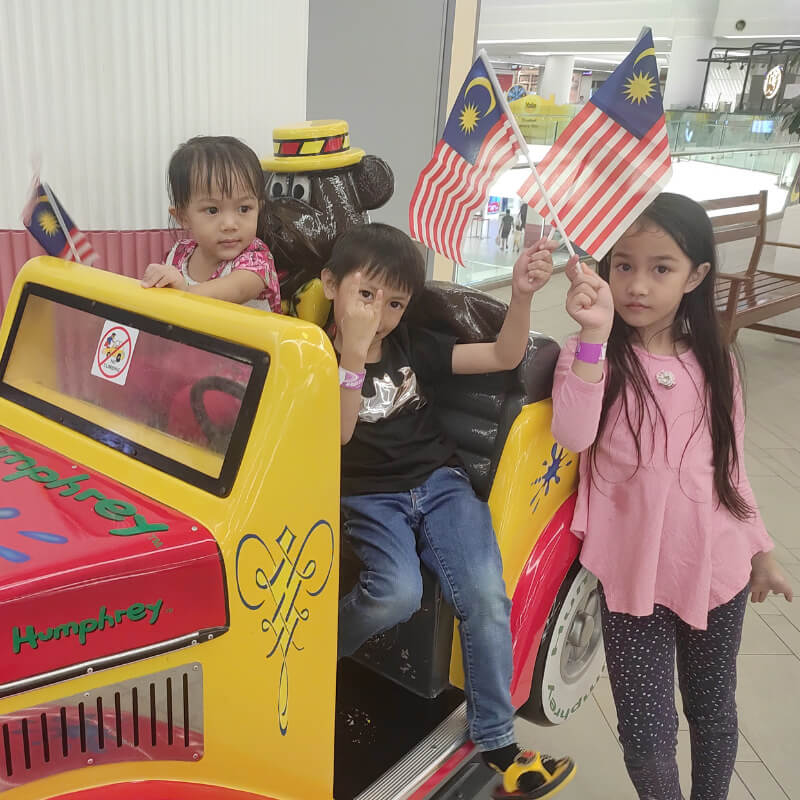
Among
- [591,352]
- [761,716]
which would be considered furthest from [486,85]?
[761,716]

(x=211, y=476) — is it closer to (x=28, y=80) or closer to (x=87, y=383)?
(x=87, y=383)

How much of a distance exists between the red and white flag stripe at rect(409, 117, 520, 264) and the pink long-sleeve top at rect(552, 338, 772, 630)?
35 centimetres

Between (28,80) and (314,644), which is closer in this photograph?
(314,644)

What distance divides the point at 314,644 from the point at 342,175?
120 centimetres

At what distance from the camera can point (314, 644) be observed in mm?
1205

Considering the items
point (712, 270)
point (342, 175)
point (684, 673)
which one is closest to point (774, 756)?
point (684, 673)

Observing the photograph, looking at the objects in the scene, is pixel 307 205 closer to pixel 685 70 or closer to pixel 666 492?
pixel 666 492

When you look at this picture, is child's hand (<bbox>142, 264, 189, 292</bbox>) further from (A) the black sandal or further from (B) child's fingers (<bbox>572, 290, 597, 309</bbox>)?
(A) the black sandal

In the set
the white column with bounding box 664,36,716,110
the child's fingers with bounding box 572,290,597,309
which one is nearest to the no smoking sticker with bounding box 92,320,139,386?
the child's fingers with bounding box 572,290,597,309

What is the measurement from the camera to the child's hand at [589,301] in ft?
4.39

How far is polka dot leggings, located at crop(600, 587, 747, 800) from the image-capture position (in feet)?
5.19

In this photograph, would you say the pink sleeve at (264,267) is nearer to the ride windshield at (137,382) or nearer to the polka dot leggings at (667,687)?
the ride windshield at (137,382)

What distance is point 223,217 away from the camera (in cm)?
171

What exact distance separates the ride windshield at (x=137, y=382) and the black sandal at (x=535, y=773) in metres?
0.89
